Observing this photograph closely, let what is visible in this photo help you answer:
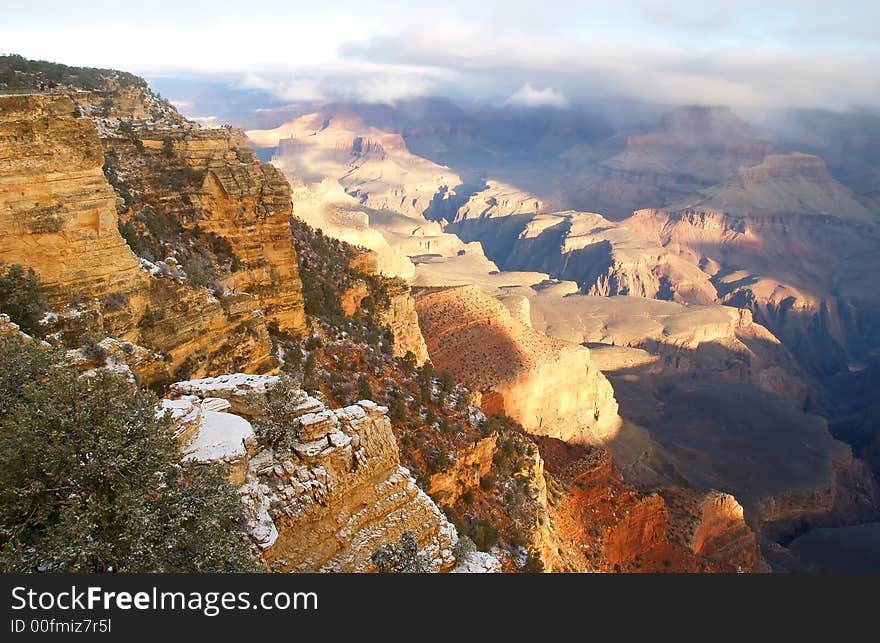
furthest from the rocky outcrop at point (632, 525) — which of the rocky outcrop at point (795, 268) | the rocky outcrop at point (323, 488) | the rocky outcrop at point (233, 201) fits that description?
the rocky outcrop at point (795, 268)

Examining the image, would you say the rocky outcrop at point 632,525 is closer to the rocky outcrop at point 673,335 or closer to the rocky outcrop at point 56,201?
the rocky outcrop at point 56,201

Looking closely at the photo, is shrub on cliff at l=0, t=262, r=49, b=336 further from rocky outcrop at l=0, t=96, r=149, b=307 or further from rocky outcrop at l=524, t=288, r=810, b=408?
rocky outcrop at l=524, t=288, r=810, b=408

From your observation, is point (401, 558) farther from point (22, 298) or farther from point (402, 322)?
point (402, 322)

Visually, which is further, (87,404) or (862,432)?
(862,432)

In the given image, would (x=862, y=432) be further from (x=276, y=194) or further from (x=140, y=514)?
(x=140, y=514)

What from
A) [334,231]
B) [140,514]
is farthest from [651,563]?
[334,231]
